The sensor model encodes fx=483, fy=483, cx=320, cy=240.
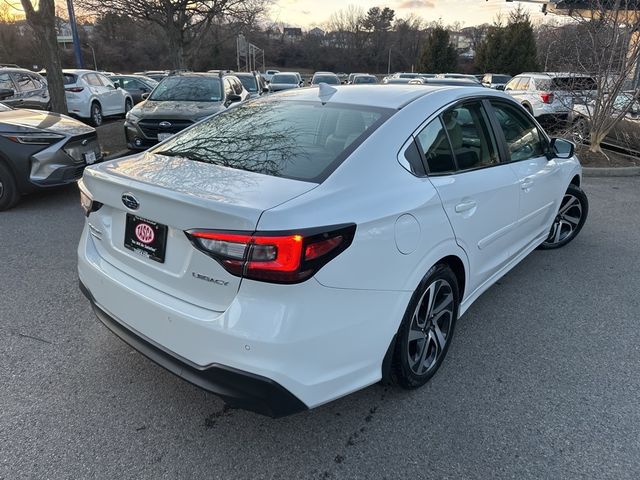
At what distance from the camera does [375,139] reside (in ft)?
7.97

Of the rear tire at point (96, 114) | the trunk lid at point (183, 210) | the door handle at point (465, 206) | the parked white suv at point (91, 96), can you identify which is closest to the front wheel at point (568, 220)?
the door handle at point (465, 206)

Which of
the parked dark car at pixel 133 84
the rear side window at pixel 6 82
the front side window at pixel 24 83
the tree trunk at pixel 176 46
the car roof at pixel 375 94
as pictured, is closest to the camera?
the car roof at pixel 375 94

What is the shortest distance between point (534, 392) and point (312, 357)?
154 centimetres

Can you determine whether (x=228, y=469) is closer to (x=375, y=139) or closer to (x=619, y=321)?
(x=375, y=139)

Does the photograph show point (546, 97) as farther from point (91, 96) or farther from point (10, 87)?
point (10, 87)

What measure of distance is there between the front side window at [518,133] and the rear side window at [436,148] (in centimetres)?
88

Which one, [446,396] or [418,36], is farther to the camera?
[418,36]

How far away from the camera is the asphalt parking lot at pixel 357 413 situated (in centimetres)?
221

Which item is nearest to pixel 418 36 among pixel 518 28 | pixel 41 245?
pixel 518 28

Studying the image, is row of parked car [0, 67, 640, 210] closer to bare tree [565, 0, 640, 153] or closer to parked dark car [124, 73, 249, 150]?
parked dark car [124, 73, 249, 150]

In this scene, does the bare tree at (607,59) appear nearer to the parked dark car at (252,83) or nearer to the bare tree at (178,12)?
the parked dark car at (252,83)

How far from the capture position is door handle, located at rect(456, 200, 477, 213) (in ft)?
8.80

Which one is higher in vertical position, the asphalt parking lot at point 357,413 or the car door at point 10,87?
the car door at point 10,87

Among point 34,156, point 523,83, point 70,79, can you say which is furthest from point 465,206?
point 523,83
